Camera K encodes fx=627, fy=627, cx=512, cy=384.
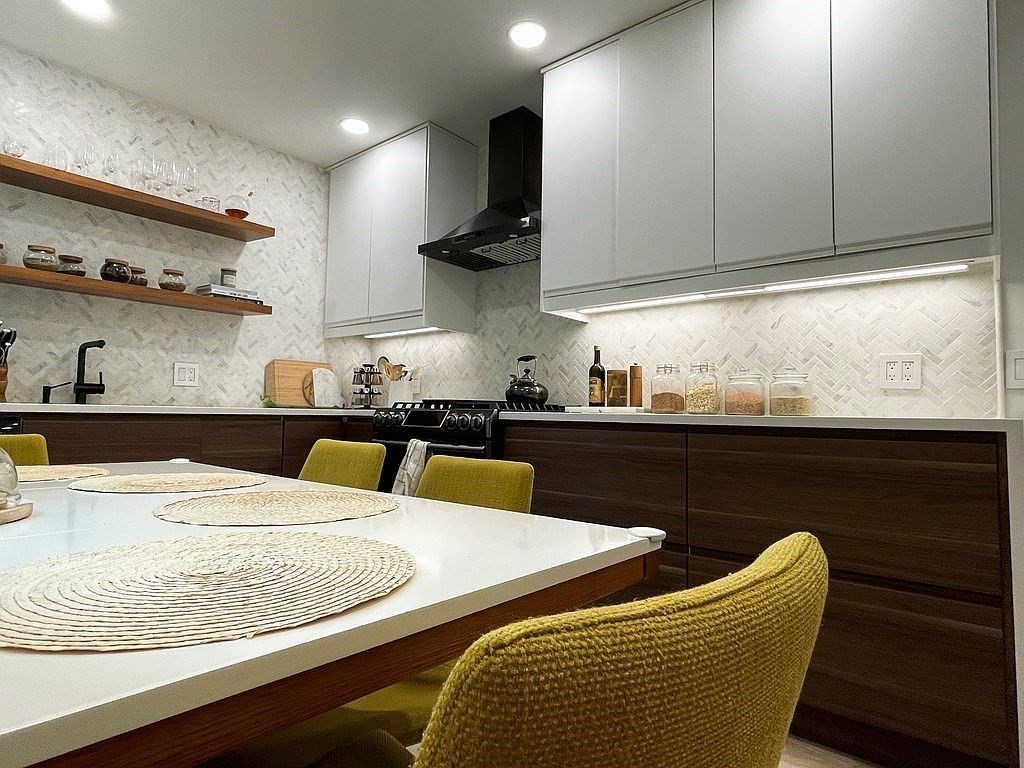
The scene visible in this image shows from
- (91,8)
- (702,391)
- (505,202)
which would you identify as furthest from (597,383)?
(91,8)

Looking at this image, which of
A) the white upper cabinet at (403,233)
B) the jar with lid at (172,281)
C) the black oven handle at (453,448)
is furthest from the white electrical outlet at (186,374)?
the black oven handle at (453,448)

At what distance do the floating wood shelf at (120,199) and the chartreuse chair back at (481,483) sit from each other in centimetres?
253

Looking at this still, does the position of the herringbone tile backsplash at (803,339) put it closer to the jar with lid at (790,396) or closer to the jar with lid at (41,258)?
the jar with lid at (790,396)

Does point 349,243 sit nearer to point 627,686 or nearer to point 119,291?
point 119,291

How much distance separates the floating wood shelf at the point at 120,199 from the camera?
2.81 meters

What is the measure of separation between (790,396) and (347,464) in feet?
5.23

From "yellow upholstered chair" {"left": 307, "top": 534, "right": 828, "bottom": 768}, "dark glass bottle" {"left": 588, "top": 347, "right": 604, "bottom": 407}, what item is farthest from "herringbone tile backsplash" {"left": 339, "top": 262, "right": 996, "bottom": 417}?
"yellow upholstered chair" {"left": 307, "top": 534, "right": 828, "bottom": 768}

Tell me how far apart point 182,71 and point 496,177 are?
65.4 inches

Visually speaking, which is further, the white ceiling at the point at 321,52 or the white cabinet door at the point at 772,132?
the white ceiling at the point at 321,52

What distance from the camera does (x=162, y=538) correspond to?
2.75 feet

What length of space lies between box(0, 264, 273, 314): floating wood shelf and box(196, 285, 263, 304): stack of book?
0.03 meters

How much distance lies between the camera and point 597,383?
2977mm

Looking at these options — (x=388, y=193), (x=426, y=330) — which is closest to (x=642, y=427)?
(x=426, y=330)

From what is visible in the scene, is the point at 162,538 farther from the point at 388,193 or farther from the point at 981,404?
the point at 388,193
